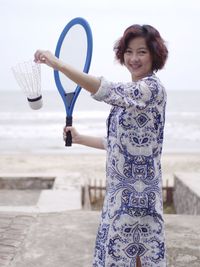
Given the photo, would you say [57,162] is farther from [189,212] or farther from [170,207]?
[189,212]

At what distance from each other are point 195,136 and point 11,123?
55.1 feet

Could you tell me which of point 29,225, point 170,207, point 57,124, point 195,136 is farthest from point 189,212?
point 57,124

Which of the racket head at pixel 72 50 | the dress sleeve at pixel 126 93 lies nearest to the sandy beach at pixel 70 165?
the racket head at pixel 72 50

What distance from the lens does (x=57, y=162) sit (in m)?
18.7

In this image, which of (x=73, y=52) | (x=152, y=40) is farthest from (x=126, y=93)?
(x=73, y=52)

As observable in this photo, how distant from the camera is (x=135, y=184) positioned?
2211 millimetres

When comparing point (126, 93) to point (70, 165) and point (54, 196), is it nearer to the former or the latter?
point (54, 196)

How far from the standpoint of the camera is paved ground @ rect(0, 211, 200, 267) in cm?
360

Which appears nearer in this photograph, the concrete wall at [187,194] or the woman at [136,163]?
the woman at [136,163]

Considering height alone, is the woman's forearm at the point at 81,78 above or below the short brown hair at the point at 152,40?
below

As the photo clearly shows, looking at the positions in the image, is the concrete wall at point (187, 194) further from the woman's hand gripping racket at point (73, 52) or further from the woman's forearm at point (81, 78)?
the woman's forearm at point (81, 78)

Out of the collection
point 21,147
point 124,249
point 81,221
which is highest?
point 124,249

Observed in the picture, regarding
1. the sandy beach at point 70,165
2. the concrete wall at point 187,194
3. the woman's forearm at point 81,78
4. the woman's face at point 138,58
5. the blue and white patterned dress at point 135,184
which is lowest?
the sandy beach at point 70,165

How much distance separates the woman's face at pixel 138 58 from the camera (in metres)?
2.18
